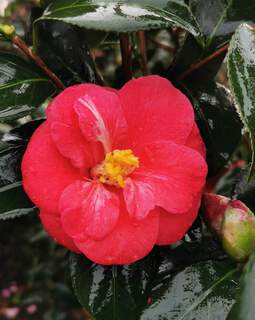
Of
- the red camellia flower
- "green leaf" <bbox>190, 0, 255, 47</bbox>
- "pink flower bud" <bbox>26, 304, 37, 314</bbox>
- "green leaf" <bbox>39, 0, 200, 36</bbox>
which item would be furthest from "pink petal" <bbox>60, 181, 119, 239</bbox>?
"pink flower bud" <bbox>26, 304, 37, 314</bbox>

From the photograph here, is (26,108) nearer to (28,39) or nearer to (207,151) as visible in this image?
(28,39)

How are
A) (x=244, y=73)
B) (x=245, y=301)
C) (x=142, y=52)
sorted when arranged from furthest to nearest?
(x=142, y=52) → (x=244, y=73) → (x=245, y=301)

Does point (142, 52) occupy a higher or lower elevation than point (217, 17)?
lower

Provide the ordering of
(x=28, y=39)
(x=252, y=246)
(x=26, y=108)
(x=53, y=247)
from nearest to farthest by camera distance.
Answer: (x=252, y=246) < (x=26, y=108) < (x=28, y=39) < (x=53, y=247)

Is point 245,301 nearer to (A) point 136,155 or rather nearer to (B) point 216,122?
(A) point 136,155

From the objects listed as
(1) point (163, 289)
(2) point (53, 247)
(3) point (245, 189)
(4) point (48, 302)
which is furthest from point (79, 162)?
(4) point (48, 302)

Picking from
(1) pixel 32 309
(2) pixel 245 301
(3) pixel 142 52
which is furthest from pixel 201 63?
(1) pixel 32 309
